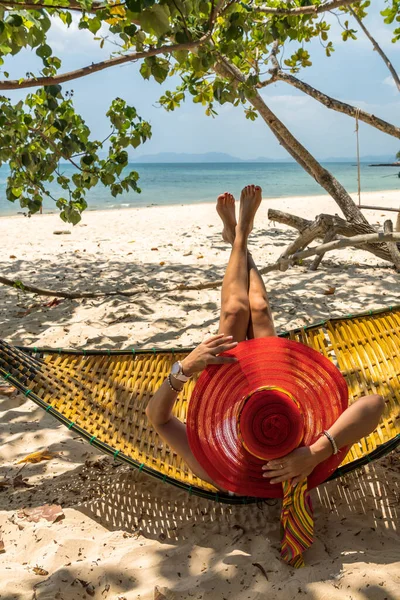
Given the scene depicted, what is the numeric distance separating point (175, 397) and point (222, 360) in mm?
Answer: 204

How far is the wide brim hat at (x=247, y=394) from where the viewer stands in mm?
1745

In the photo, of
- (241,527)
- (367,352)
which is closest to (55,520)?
(241,527)

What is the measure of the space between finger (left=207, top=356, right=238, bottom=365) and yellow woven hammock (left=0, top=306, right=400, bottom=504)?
0.46 metres

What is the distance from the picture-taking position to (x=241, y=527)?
184 cm

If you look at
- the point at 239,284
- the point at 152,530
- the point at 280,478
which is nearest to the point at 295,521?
the point at 280,478

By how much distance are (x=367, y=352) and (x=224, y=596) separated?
1.24m

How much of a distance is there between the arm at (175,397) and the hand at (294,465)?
0.32 m

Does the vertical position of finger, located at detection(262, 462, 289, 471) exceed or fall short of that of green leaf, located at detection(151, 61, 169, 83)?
it falls short

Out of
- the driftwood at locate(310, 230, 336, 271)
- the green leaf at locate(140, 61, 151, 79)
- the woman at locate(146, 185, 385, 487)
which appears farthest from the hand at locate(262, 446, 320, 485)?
the driftwood at locate(310, 230, 336, 271)

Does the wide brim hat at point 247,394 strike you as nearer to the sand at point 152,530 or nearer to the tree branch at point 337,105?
the sand at point 152,530

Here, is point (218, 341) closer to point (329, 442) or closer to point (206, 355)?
point (206, 355)

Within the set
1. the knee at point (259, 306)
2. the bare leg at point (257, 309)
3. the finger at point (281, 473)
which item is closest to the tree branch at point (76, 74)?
the bare leg at point (257, 309)

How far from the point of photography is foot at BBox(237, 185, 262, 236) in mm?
2434

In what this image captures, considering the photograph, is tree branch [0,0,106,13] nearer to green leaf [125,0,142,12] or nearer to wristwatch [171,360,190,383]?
green leaf [125,0,142,12]
